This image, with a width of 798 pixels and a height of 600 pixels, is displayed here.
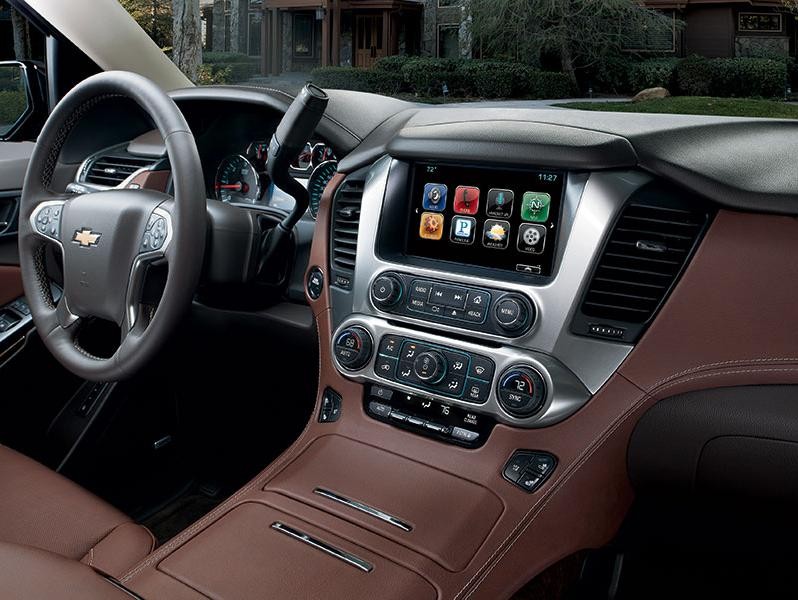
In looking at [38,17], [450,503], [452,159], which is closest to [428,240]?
[452,159]

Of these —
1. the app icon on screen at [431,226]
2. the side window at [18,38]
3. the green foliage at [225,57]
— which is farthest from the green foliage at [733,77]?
the green foliage at [225,57]

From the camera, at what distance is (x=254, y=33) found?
17.3 feet

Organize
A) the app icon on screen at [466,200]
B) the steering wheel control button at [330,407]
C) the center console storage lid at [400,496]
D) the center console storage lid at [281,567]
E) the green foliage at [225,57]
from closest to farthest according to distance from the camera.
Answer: the center console storage lid at [281,567] < the center console storage lid at [400,496] < the app icon on screen at [466,200] < the steering wheel control button at [330,407] < the green foliage at [225,57]

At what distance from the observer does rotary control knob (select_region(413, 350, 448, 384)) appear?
1.58 m

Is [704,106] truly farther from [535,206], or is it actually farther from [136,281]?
[136,281]

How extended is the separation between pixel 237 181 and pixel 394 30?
5.21 m

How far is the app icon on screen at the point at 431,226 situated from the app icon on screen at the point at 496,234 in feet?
0.31

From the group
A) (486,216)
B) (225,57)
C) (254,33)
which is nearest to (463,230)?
(486,216)

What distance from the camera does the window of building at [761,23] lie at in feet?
9.48

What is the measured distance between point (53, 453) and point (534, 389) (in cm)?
146

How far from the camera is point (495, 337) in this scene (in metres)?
1.54

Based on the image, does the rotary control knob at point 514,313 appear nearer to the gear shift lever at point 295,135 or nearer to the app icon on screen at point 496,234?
the app icon on screen at point 496,234

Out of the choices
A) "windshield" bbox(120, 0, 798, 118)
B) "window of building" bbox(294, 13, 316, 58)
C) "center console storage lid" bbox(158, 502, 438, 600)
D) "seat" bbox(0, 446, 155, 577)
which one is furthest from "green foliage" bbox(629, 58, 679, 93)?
"window of building" bbox(294, 13, 316, 58)

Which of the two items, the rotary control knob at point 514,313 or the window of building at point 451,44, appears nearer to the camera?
the rotary control knob at point 514,313
